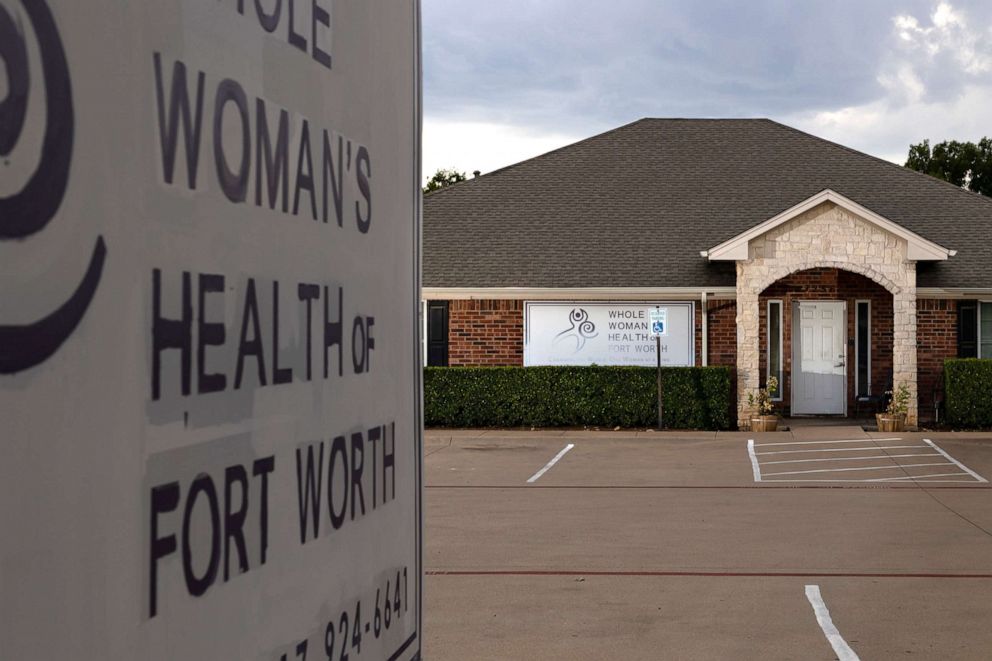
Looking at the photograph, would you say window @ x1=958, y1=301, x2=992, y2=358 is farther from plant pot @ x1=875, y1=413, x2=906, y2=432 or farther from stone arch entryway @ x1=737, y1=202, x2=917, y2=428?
plant pot @ x1=875, y1=413, x2=906, y2=432

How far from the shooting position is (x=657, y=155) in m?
29.3

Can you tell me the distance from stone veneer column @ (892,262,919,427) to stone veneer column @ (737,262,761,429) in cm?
254

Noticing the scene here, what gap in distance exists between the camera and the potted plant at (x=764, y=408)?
866 inches

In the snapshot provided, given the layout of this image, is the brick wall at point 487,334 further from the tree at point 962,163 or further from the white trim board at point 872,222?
the tree at point 962,163

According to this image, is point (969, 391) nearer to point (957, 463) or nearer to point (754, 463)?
point (957, 463)

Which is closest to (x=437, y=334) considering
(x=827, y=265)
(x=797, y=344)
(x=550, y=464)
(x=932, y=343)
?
(x=797, y=344)

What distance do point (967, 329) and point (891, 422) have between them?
3288mm

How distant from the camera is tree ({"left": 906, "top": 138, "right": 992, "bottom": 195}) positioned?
55.2 m

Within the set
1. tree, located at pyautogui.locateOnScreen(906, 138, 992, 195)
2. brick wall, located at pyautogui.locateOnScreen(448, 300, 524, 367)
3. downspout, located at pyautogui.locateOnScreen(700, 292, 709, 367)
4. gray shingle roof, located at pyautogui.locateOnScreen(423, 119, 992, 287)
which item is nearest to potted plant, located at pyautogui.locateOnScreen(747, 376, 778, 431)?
downspout, located at pyautogui.locateOnScreen(700, 292, 709, 367)

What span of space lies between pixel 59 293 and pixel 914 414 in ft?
74.9

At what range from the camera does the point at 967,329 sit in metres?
23.5

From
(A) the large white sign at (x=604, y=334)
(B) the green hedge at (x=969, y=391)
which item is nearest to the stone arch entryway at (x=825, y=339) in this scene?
(A) the large white sign at (x=604, y=334)

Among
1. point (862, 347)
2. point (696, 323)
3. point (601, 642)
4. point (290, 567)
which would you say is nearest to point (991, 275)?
point (862, 347)

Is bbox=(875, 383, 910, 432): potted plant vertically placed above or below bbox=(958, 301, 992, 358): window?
below
